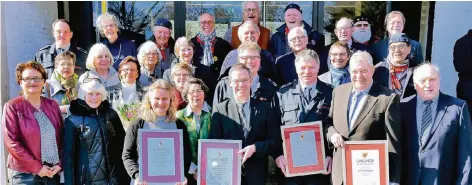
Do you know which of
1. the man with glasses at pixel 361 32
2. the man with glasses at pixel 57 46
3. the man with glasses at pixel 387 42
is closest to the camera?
the man with glasses at pixel 387 42

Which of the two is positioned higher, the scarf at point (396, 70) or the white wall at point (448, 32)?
the white wall at point (448, 32)

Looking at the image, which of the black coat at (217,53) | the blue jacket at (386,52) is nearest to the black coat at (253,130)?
the black coat at (217,53)

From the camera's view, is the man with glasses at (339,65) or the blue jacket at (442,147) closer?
the blue jacket at (442,147)

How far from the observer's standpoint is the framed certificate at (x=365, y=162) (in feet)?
10.8

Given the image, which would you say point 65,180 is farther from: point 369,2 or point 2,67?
point 369,2

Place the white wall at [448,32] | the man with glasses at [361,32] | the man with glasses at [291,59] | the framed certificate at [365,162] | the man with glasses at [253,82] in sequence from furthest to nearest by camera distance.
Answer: the white wall at [448,32] < the man with glasses at [361,32] < the man with glasses at [291,59] < the man with glasses at [253,82] < the framed certificate at [365,162]

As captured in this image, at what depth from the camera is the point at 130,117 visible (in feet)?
13.6

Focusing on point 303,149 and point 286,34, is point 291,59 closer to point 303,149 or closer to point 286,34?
point 286,34

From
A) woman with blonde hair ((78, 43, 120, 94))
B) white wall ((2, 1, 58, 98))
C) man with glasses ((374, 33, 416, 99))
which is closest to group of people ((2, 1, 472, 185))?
woman with blonde hair ((78, 43, 120, 94))

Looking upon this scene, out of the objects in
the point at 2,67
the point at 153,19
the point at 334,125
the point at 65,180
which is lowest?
the point at 65,180

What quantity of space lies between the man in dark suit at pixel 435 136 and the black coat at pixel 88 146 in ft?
7.51

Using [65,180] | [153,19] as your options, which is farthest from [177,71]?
[153,19]

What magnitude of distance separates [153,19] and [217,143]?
4504 millimetres

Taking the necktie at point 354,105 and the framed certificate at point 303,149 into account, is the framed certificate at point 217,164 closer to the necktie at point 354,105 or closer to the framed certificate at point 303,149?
the framed certificate at point 303,149
